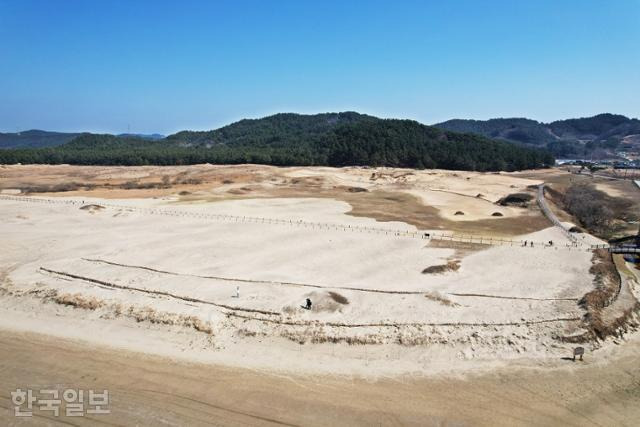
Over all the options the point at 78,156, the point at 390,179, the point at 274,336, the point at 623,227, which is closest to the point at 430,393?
the point at 274,336

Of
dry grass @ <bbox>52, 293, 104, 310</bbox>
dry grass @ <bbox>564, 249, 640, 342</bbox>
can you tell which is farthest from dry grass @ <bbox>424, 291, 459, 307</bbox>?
dry grass @ <bbox>52, 293, 104, 310</bbox>

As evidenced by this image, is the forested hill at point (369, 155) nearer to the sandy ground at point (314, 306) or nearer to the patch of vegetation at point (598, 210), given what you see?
the patch of vegetation at point (598, 210)

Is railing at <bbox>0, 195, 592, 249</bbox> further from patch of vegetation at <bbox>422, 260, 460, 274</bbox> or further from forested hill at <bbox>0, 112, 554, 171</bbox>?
forested hill at <bbox>0, 112, 554, 171</bbox>

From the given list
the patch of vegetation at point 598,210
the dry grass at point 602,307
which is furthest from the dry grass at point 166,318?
the patch of vegetation at point 598,210

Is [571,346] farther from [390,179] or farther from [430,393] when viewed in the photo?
[390,179]

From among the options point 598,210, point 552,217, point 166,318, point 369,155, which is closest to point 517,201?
point 598,210
